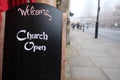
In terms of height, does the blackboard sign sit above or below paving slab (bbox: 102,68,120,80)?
above

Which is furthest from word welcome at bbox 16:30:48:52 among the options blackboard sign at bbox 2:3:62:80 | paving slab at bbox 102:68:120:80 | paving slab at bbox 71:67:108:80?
paving slab at bbox 102:68:120:80

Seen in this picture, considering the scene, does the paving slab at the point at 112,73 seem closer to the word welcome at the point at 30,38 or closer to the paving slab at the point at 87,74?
the paving slab at the point at 87,74

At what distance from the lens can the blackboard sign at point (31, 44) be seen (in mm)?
3586

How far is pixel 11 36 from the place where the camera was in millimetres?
3605

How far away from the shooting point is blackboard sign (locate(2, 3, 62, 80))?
359 cm

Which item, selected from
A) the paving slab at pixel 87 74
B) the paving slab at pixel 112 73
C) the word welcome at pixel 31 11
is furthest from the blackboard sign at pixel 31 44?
the paving slab at pixel 112 73

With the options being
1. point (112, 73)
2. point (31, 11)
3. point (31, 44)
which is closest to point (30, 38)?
point (31, 44)

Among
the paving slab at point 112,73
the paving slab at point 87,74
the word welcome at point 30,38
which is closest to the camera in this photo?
the word welcome at point 30,38

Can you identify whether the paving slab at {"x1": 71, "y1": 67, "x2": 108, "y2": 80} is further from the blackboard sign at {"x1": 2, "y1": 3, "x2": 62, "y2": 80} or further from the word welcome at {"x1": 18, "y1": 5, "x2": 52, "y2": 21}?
the word welcome at {"x1": 18, "y1": 5, "x2": 52, "y2": 21}

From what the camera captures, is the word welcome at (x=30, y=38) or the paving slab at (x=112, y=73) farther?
the paving slab at (x=112, y=73)

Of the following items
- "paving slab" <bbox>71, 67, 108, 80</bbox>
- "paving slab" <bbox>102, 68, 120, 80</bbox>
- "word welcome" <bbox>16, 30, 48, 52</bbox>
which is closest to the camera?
"word welcome" <bbox>16, 30, 48, 52</bbox>

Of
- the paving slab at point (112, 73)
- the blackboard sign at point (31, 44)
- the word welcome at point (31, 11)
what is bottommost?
the paving slab at point (112, 73)

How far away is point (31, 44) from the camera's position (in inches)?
141

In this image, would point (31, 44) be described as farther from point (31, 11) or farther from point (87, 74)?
point (87, 74)
